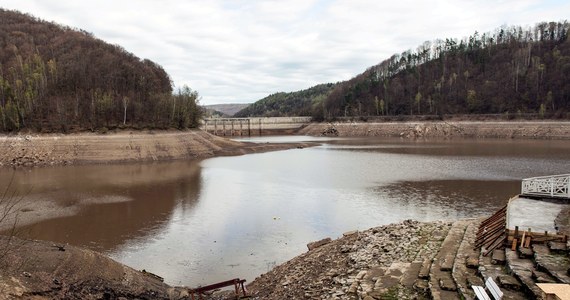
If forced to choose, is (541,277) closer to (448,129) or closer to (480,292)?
(480,292)

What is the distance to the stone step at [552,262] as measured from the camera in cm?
778

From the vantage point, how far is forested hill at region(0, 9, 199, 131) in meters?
52.8

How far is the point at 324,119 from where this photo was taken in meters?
125

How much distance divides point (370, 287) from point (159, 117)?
53832 millimetres

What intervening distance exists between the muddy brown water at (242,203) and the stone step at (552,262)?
848 cm

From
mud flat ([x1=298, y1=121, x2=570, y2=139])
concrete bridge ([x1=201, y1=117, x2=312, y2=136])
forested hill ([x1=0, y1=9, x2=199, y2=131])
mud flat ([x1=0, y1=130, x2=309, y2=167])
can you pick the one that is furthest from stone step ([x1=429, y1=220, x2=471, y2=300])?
concrete bridge ([x1=201, y1=117, x2=312, y2=136])

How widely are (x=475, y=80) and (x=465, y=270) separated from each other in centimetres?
11620

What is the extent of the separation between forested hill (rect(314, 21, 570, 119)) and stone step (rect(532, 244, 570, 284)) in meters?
86.9

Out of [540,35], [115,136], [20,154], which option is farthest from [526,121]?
[20,154]

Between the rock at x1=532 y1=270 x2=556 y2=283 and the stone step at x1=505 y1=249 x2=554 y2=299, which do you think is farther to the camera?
the rock at x1=532 y1=270 x2=556 y2=283

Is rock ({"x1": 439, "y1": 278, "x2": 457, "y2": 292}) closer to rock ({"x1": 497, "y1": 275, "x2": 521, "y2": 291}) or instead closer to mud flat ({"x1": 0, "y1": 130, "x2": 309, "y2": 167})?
rock ({"x1": 497, "y1": 275, "x2": 521, "y2": 291})

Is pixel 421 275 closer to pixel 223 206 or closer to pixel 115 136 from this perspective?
pixel 223 206

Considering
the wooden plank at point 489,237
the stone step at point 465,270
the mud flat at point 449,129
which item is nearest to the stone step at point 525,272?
the stone step at point 465,270

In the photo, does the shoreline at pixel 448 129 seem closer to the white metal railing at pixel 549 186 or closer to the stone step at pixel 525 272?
the white metal railing at pixel 549 186
